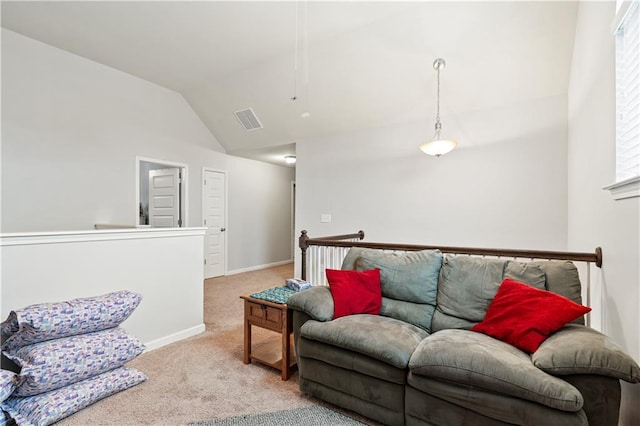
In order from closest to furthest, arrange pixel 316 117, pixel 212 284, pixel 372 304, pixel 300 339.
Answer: pixel 300 339
pixel 372 304
pixel 316 117
pixel 212 284

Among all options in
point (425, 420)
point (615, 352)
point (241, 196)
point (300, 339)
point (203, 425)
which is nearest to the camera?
point (615, 352)

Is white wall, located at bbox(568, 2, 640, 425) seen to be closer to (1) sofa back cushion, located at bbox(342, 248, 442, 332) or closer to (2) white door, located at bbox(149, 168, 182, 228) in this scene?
(1) sofa back cushion, located at bbox(342, 248, 442, 332)

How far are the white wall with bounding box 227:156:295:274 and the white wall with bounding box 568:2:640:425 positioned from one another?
217 inches

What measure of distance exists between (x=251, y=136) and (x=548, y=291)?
16.5 ft

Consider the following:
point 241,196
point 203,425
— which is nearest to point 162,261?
point 203,425

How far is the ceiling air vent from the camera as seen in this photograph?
527 cm

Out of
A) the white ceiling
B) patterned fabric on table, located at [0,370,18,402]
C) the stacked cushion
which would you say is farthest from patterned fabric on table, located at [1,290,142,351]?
the white ceiling

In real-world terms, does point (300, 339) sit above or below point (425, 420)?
above

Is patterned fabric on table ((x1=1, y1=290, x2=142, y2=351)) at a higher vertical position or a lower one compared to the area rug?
higher

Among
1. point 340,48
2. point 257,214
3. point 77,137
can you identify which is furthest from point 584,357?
point 257,214

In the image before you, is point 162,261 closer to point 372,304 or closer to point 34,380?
point 34,380

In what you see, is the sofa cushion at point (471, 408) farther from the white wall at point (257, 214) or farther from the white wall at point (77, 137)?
the white wall at point (257, 214)

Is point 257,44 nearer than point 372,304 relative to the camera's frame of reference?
No

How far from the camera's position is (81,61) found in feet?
13.6
